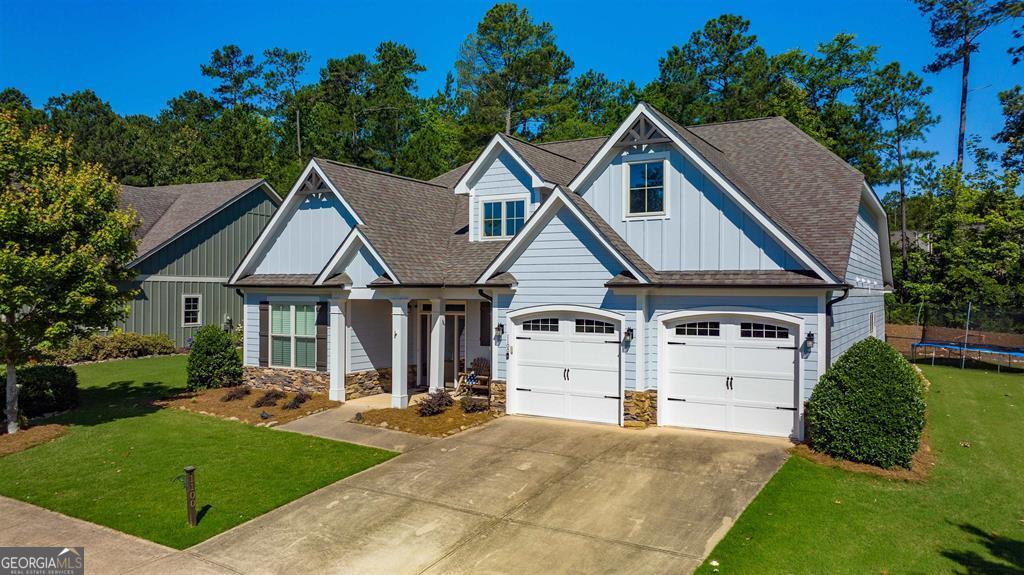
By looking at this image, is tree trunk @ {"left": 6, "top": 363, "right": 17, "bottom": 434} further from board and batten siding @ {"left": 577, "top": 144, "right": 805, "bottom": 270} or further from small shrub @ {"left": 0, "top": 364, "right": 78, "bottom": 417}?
board and batten siding @ {"left": 577, "top": 144, "right": 805, "bottom": 270}

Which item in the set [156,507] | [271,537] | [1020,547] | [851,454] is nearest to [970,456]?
[851,454]

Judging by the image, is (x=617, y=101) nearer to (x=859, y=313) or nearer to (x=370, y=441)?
(x=859, y=313)

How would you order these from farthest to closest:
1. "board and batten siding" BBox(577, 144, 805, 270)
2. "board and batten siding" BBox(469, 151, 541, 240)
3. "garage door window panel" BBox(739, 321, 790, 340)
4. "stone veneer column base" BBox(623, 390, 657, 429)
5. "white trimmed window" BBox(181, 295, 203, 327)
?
1. "white trimmed window" BBox(181, 295, 203, 327)
2. "board and batten siding" BBox(469, 151, 541, 240)
3. "stone veneer column base" BBox(623, 390, 657, 429)
4. "board and batten siding" BBox(577, 144, 805, 270)
5. "garage door window panel" BBox(739, 321, 790, 340)

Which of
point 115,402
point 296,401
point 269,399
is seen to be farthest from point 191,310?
point 296,401

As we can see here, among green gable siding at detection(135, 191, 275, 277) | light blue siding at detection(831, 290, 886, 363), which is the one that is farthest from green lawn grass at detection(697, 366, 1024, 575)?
green gable siding at detection(135, 191, 275, 277)

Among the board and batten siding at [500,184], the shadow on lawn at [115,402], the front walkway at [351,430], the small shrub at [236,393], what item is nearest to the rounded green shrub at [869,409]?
the front walkway at [351,430]

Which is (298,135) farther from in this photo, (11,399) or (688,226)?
(688,226)
